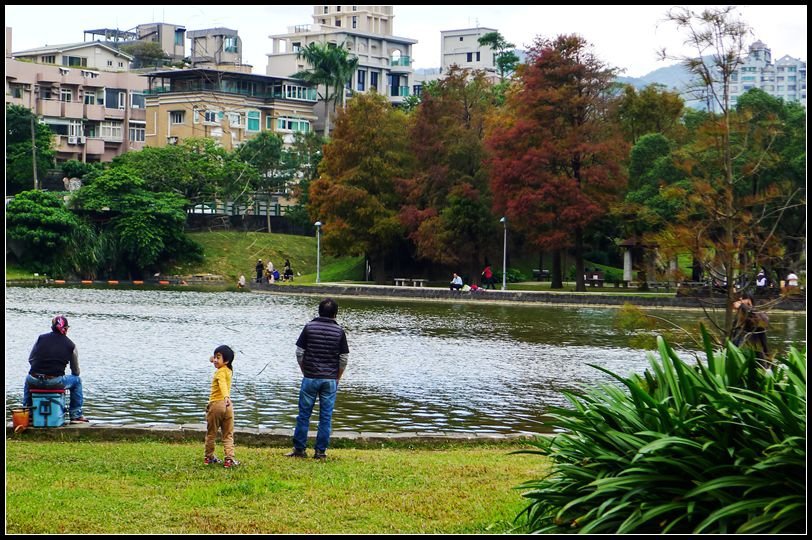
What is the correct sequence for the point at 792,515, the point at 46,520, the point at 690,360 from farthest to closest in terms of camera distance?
1. the point at 690,360
2. the point at 46,520
3. the point at 792,515

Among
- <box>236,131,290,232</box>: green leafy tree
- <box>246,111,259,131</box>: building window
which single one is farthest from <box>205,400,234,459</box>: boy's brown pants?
<box>246,111,259,131</box>: building window

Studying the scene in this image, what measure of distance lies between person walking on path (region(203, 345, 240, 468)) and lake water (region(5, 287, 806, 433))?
3.83 m

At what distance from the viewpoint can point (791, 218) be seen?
165 feet

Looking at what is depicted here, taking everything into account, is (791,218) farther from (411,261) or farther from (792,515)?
(792,515)

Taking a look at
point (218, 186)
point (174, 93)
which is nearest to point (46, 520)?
point (218, 186)

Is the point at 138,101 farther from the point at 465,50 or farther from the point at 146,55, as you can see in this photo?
the point at 465,50

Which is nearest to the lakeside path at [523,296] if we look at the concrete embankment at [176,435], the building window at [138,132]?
the concrete embankment at [176,435]

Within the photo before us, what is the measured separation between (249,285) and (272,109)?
138 ft

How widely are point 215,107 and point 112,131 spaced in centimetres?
872

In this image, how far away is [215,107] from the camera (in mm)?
99312

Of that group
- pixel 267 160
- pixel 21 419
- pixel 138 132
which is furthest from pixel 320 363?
pixel 138 132

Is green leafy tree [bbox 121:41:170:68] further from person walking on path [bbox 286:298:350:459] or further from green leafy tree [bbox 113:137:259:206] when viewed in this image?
person walking on path [bbox 286:298:350:459]

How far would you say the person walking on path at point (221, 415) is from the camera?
1170 centimetres

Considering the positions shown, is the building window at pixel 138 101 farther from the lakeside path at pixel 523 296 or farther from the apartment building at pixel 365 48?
the lakeside path at pixel 523 296
